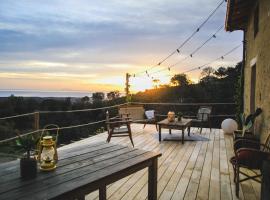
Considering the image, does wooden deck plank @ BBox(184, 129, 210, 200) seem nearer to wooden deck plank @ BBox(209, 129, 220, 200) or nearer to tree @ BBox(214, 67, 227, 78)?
wooden deck plank @ BBox(209, 129, 220, 200)

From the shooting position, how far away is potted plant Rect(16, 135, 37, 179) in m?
1.92

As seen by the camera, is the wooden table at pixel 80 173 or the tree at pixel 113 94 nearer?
the wooden table at pixel 80 173

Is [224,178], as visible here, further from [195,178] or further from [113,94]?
[113,94]

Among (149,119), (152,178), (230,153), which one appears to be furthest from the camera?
(149,119)

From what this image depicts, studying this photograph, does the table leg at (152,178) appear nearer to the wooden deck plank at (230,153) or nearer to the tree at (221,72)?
the wooden deck plank at (230,153)

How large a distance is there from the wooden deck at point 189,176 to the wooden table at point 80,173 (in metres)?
0.48

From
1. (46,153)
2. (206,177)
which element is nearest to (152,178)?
(46,153)

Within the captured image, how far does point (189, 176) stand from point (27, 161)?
2579mm

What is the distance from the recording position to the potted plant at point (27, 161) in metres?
1.92

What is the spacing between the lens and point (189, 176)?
391 centimetres

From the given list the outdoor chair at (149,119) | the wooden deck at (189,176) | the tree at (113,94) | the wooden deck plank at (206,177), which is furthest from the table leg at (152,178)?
the tree at (113,94)

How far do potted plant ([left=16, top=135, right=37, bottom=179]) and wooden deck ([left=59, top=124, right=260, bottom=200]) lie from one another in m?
1.11

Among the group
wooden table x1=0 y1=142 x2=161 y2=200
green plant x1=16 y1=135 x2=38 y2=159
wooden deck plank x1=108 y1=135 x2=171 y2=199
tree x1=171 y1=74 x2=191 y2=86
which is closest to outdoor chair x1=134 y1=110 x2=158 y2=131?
wooden deck plank x1=108 y1=135 x2=171 y2=199

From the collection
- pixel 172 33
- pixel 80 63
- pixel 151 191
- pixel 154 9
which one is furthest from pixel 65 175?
pixel 80 63
